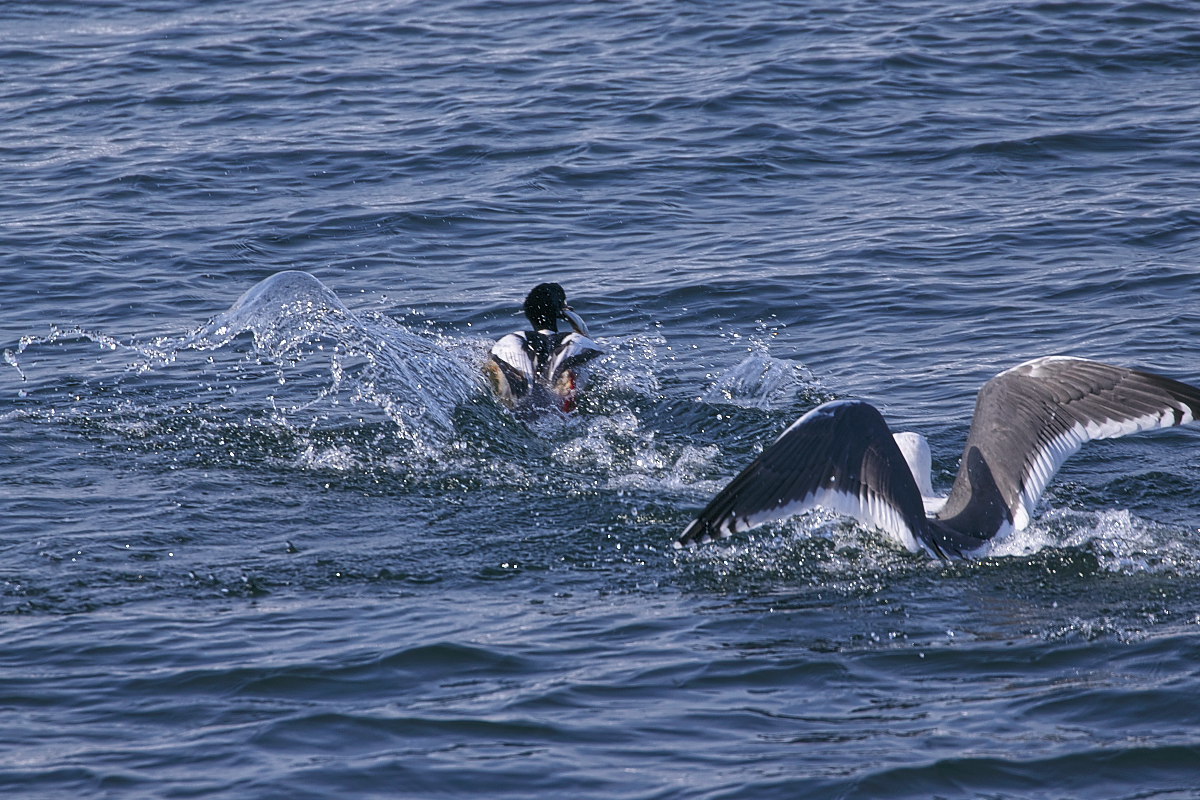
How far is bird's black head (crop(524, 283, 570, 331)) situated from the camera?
956cm

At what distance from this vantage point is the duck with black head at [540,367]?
8930 millimetres

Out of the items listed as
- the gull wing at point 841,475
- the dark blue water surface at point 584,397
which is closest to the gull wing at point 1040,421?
the dark blue water surface at point 584,397

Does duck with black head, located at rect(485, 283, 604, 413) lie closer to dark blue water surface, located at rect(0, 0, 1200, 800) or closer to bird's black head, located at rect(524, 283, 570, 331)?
dark blue water surface, located at rect(0, 0, 1200, 800)

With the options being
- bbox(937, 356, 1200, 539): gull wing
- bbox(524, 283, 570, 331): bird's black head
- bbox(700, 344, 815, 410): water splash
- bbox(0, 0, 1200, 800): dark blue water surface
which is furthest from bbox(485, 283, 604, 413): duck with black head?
bbox(937, 356, 1200, 539): gull wing

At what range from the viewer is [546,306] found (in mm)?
9586

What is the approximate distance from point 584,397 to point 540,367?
32 cm

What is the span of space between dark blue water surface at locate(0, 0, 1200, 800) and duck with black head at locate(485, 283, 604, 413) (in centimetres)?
18

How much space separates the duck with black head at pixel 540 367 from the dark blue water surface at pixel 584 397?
0.18 m

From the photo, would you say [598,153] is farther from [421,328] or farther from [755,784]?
[755,784]

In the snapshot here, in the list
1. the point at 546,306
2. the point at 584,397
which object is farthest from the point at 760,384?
the point at 546,306

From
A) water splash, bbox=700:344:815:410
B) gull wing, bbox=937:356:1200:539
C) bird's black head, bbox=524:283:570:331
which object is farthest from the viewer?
bird's black head, bbox=524:283:570:331

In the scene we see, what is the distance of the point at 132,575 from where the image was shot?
6551 millimetres

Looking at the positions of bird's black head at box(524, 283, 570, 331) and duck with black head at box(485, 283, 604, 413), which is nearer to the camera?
duck with black head at box(485, 283, 604, 413)

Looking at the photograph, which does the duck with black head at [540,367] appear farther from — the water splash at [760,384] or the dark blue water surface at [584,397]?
the water splash at [760,384]
